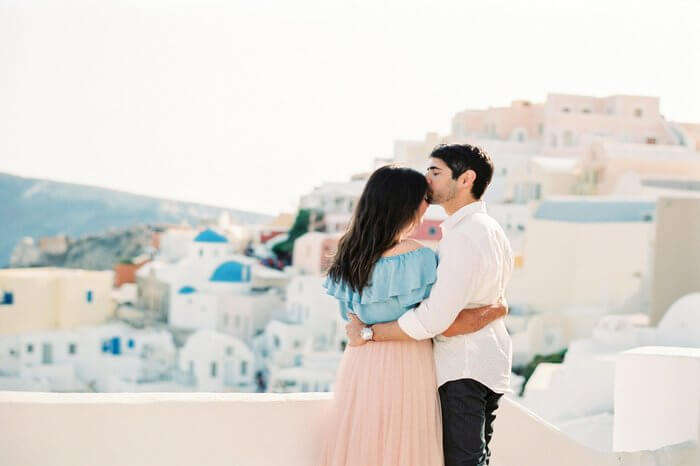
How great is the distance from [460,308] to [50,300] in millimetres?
25352

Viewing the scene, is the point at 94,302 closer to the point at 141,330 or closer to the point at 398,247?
the point at 141,330

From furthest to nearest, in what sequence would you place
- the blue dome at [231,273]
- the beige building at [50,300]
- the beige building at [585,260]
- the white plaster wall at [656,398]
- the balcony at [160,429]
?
the blue dome at [231,273], the beige building at [50,300], the beige building at [585,260], the white plaster wall at [656,398], the balcony at [160,429]

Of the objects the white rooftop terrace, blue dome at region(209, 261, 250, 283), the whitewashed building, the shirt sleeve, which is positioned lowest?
the whitewashed building

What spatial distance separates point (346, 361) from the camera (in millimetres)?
1861

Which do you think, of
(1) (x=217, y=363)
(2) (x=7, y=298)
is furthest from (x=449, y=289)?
(2) (x=7, y=298)

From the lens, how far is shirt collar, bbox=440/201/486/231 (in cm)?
180

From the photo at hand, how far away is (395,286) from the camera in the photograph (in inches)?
69.3

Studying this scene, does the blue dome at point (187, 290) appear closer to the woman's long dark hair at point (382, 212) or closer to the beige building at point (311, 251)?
the beige building at point (311, 251)

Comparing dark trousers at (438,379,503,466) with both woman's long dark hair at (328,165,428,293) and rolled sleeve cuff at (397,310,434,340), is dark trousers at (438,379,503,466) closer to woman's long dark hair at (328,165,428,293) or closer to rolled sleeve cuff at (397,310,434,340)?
rolled sleeve cuff at (397,310,434,340)

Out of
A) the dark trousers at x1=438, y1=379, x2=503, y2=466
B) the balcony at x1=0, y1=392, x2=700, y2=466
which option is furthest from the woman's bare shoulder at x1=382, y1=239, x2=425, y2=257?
the balcony at x1=0, y1=392, x2=700, y2=466

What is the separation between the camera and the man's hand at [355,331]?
1814 mm

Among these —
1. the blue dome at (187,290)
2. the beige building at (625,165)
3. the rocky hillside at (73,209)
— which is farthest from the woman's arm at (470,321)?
the rocky hillside at (73,209)

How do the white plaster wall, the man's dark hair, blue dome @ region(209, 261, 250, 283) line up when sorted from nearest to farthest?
1. the man's dark hair
2. the white plaster wall
3. blue dome @ region(209, 261, 250, 283)

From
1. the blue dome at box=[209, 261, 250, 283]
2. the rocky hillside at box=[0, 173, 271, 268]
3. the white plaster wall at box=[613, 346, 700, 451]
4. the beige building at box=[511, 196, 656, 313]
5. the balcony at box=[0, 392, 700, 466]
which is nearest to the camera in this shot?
the balcony at box=[0, 392, 700, 466]
